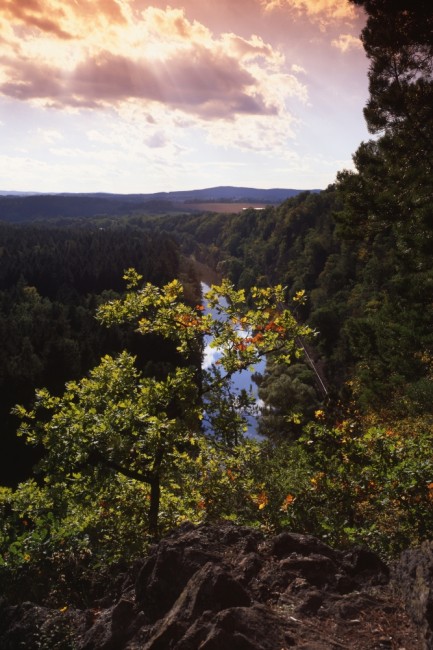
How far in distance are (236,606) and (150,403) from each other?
538cm

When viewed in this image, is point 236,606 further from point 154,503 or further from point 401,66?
point 401,66

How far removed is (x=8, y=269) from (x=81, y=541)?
121 m

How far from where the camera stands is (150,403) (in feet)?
36.1

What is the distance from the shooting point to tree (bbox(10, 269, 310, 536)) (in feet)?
32.2

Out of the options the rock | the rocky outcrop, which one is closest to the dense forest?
the rocky outcrop

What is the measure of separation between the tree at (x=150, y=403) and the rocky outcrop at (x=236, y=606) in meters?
2.56

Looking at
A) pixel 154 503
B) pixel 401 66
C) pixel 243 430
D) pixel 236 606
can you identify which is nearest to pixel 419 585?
pixel 236 606

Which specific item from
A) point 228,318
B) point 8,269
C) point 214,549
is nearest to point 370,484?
point 214,549

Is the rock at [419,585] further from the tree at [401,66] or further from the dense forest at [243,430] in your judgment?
the tree at [401,66]

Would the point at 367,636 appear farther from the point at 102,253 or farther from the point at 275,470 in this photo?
the point at 102,253

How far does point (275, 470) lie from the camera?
13.5 m

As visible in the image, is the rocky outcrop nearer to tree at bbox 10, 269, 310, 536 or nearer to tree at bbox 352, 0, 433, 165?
tree at bbox 10, 269, 310, 536

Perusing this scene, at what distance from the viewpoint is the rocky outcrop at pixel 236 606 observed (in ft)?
19.4

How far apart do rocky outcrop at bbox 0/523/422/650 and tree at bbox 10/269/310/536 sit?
256 centimetres
